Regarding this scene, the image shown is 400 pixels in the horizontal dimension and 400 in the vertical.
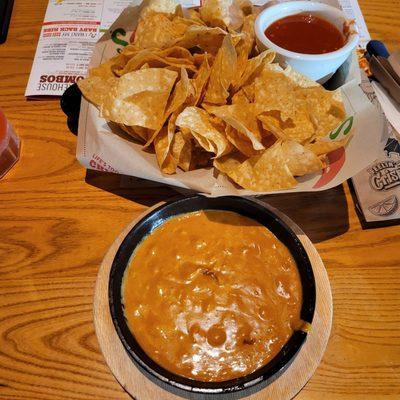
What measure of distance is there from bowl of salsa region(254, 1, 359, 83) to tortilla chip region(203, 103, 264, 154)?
0.25 m

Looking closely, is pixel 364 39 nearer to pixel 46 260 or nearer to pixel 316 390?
pixel 316 390

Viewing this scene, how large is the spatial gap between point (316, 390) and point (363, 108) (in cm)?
87

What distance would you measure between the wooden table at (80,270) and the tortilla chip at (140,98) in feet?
0.79

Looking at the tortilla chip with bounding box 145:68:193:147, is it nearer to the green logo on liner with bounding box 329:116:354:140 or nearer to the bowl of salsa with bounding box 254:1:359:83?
the bowl of salsa with bounding box 254:1:359:83

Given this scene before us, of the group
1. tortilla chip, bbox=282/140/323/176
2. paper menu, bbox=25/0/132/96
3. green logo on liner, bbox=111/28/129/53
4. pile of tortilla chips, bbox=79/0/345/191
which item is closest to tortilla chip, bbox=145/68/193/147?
pile of tortilla chips, bbox=79/0/345/191

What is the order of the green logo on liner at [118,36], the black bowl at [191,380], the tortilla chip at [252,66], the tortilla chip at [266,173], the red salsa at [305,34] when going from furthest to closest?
the green logo on liner at [118,36], the red salsa at [305,34], the tortilla chip at [252,66], the tortilla chip at [266,173], the black bowl at [191,380]

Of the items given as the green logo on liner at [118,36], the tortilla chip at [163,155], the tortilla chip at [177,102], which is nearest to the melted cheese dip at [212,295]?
the tortilla chip at [163,155]

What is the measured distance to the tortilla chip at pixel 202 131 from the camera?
3.90 feet

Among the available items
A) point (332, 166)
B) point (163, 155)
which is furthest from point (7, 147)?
point (332, 166)

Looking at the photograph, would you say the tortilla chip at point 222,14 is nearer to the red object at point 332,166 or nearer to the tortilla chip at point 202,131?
the tortilla chip at point 202,131

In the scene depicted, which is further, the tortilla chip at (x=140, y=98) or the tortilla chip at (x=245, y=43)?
the tortilla chip at (x=245, y=43)

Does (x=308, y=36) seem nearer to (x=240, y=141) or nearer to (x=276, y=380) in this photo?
(x=240, y=141)

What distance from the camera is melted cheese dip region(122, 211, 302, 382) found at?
40.6 inches

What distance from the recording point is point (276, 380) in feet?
3.43
